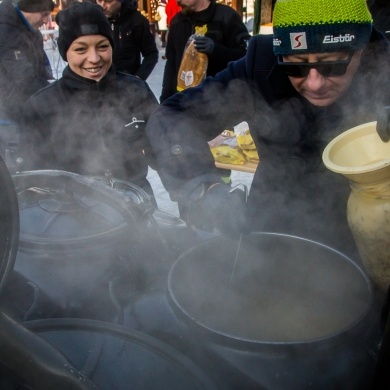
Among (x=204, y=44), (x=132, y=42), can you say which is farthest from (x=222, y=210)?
(x=132, y=42)

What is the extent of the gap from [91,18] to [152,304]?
1.95 m

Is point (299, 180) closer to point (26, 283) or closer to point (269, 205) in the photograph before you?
point (269, 205)

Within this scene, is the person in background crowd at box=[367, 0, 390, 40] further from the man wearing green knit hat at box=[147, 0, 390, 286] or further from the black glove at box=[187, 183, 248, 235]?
the black glove at box=[187, 183, 248, 235]

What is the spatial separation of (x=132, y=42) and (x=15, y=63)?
129 centimetres

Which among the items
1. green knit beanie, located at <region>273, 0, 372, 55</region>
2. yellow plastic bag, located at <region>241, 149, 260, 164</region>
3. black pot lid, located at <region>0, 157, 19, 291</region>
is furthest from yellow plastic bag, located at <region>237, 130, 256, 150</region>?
black pot lid, located at <region>0, 157, 19, 291</region>

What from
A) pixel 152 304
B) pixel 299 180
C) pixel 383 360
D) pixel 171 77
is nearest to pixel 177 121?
pixel 299 180

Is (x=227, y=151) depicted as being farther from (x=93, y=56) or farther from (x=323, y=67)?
(x=323, y=67)

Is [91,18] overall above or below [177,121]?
above

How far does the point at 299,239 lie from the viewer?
1298 millimetres

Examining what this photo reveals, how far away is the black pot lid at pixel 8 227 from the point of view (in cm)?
77

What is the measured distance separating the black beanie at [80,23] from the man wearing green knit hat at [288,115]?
37.6 inches

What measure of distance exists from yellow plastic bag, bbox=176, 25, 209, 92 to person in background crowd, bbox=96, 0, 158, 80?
64 cm

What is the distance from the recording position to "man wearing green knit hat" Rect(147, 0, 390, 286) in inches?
54.9

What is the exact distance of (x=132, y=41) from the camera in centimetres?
439
